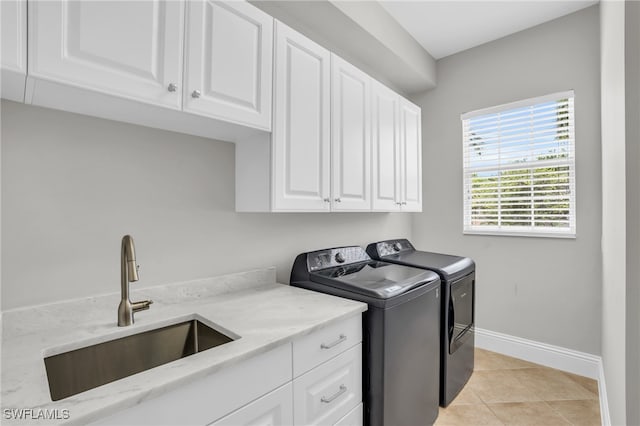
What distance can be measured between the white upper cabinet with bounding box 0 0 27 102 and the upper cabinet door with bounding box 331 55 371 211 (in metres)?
1.30

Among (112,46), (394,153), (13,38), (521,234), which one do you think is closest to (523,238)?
(521,234)

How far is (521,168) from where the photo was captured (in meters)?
2.75

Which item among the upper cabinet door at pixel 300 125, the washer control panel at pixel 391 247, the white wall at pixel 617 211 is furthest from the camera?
the washer control panel at pixel 391 247

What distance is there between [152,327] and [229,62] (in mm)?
1105

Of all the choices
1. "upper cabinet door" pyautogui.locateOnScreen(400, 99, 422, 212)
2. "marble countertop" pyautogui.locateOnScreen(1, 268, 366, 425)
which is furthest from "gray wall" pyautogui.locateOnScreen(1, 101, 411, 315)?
"upper cabinet door" pyautogui.locateOnScreen(400, 99, 422, 212)

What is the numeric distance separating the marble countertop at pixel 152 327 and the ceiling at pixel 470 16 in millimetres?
2266

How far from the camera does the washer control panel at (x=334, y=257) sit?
75.4 inches

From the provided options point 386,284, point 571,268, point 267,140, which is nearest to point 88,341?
point 267,140

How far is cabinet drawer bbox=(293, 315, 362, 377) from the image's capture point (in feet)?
3.89

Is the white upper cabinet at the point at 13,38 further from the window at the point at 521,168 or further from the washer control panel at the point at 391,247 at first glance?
the window at the point at 521,168

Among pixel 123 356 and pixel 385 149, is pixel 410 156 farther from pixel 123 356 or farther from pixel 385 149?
pixel 123 356

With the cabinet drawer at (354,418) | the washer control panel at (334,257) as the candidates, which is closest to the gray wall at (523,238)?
the washer control panel at (334,257)

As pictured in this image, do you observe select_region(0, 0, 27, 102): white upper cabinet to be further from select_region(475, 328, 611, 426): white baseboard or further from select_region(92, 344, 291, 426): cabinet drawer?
select_region(475, 328, 611, 426): white baseboard

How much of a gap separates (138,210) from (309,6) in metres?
1.56
